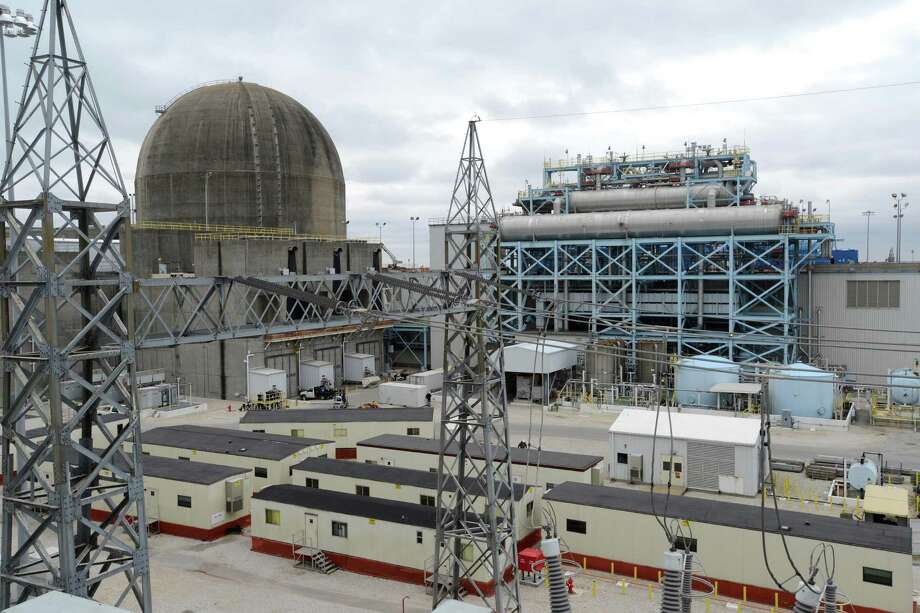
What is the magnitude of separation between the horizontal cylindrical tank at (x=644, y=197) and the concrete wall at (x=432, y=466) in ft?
99.4

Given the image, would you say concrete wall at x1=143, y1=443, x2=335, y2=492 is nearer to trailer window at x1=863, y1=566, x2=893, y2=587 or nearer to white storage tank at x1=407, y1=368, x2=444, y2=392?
white storage tank at x1=407, y1=368, x2=444, y2=392

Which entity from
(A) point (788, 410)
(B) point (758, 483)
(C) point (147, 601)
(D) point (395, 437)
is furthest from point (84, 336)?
(A) point (788, 410)

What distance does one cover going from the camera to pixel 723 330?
5094cm

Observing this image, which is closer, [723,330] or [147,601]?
[147,601]

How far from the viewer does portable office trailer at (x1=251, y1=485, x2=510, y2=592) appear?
21.4 meters

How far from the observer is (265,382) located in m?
48.0

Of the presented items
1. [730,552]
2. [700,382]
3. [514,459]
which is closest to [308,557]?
[514,459]

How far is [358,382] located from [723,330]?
84.5 ft

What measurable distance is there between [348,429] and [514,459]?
9845 millimetres

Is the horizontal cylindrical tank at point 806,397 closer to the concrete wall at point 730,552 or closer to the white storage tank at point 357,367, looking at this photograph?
the concrete wall at point 730,552

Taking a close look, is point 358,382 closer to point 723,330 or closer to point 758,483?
point 723,330

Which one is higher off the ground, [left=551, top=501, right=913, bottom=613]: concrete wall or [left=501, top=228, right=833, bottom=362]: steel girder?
[left=501, top=228, right=833, bottom=362]: steel girder

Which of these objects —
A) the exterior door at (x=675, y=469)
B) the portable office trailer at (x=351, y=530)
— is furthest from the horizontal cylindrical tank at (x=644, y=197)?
the portable office trailer at (x=351, y=530)

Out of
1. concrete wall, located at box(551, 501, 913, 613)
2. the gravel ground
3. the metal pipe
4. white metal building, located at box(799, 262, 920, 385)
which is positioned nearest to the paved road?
white metal building, located at box(799, 262, 920, 385)
